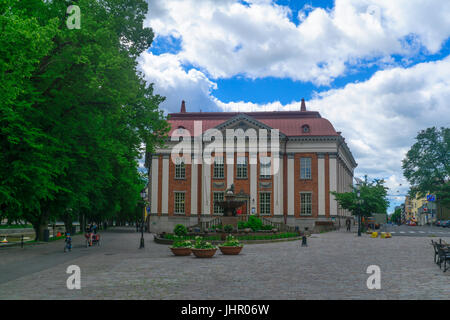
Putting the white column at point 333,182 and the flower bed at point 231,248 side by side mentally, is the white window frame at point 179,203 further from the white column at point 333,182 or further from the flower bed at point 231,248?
the flower bed at point 231,248

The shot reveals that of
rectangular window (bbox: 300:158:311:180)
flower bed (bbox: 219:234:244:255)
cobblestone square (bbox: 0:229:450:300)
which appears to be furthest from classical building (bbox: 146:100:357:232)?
cobblestone square (bbox: 0:229:450:300)

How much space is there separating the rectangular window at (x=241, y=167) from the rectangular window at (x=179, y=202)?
8056mm

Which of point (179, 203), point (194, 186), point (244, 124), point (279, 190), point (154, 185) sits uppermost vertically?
point (244, 124)

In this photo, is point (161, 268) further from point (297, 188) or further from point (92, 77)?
point (297, 188)

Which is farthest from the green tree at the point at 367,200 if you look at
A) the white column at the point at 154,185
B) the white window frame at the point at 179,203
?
the white column at the point at 154,185

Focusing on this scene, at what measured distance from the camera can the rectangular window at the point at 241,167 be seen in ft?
189

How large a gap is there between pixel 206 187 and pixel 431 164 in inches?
1846

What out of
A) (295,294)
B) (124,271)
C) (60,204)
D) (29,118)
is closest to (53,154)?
Result: (29,118)

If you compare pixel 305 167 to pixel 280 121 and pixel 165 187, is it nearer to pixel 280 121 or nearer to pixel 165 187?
pixel 280 121

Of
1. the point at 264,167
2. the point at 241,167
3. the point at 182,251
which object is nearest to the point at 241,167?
the point at 241,167

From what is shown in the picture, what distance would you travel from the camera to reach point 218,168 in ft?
190

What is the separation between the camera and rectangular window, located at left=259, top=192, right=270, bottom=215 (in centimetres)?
5694

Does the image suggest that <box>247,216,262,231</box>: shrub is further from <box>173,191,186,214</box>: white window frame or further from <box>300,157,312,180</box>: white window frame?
<box>173,191,186,214</box>: white window frame

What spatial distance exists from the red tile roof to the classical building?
216 millimetres
